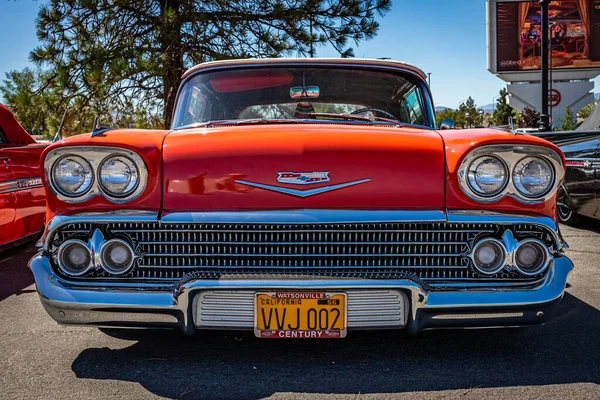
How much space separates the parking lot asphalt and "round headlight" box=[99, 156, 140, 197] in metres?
0.79

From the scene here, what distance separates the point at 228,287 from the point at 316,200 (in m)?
0.51

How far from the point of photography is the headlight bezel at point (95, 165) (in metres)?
2.69

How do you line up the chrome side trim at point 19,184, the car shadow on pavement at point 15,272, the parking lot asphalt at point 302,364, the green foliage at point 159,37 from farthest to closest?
1. the green foliage at point 159,37
2. the chrome side trim at point 19,184
3. the car shadow on pavement at point 15,272
4. the parking lot asphalt at point 302,364

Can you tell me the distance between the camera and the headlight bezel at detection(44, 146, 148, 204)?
8.82ft

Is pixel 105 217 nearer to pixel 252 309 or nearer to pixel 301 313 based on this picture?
pixel 252 309

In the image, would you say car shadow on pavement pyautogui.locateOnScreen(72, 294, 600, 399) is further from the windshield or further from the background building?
the background building

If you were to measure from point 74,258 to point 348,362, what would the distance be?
1.29m

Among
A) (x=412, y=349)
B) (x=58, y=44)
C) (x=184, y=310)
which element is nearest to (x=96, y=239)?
(x=184, y=310)

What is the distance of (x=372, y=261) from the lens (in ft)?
8.71

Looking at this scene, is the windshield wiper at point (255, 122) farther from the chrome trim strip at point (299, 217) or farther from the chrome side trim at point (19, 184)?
the chrome side trim at point (19, 184)

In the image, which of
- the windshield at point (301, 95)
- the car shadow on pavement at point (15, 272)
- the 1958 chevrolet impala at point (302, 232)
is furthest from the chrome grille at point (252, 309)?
the car shadow on pavement at point (15, 272)

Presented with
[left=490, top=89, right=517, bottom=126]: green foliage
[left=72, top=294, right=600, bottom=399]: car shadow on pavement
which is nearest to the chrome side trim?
[left=72, top=294, right=600, bottom=399]: car shadow on pavement

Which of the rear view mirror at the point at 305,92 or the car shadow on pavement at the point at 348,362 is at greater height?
the rear view mirror at the point at 305,92

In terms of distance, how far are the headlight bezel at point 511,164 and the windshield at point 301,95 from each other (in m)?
1.06
